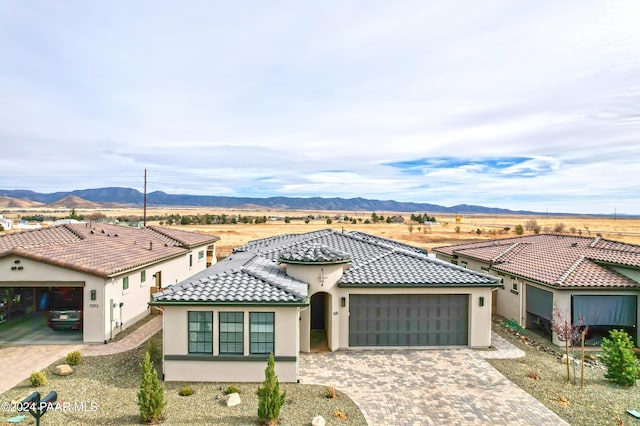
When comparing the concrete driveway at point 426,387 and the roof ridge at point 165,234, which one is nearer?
the concrete driveway at point 426,387

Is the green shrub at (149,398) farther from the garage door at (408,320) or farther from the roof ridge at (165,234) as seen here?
the roof ridge at (165,234)

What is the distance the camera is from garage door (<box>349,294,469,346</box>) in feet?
52.0

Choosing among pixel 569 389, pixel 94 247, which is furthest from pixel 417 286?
pixel 94 247

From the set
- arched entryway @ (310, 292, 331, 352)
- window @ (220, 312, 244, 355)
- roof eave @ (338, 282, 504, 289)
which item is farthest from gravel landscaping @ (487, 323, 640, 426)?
window @ (220, 312, 244, 355)

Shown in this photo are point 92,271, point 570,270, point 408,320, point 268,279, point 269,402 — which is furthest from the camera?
point 570,270

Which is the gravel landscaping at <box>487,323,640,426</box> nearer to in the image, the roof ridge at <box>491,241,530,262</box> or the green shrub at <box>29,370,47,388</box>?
the roof ridge at <box>491,241,530,262</box>

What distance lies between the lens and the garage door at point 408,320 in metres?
15.9

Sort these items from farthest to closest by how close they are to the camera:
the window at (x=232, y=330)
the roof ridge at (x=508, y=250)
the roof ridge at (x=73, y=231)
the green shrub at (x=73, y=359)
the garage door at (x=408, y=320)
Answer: the roof ridge at (x=508, y=250) < the roof ridge at (x=73, y=231) < the garage door at (x=408, y=320) < the green shrub at (x=73, y=359) < the window at (x=232, y=330)

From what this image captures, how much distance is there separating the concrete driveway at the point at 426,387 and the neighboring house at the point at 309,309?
0.86m

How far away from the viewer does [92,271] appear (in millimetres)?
15547

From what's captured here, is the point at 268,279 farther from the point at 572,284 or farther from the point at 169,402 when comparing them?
the point at 572,284

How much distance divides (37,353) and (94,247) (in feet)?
19.9

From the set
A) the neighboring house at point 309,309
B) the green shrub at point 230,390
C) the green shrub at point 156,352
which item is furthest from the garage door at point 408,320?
the green shrub at point 156,352

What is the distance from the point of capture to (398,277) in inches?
632
